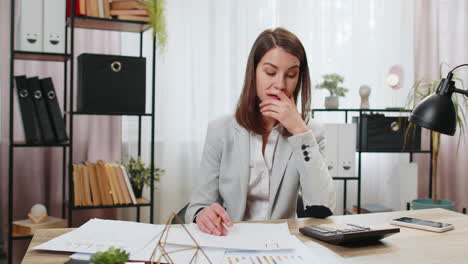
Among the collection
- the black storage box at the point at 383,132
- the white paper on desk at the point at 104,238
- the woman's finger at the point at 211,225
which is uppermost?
the black storage box at the point at 383,132

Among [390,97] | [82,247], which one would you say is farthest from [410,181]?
[82,247]

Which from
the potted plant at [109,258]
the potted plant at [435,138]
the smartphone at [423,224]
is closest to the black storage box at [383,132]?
the potted plant at [435,138]

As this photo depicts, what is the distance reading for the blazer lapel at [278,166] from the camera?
1520 mm

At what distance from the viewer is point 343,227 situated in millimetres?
1112

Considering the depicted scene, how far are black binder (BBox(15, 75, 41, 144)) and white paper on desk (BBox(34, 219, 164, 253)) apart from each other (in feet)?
4.52

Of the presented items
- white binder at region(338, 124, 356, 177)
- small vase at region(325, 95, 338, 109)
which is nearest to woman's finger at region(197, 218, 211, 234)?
white binder at region(338, 124, 356, 177)

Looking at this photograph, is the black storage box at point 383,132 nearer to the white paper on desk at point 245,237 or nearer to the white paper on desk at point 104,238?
the white paper on desk at point 245,237

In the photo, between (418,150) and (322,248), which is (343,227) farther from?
(418,150)

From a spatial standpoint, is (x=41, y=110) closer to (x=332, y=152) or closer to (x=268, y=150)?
(x=268, y=150)

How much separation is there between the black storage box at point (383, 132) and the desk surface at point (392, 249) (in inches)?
70.0

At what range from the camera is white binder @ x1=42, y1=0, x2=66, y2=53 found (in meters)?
2.33

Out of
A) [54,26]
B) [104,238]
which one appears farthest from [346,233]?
[54,26]

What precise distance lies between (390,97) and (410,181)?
2.19 feet

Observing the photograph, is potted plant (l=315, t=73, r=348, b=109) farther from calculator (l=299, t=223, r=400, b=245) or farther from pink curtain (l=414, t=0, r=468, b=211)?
calculator (l=299, t=223, r=400, b=245)
